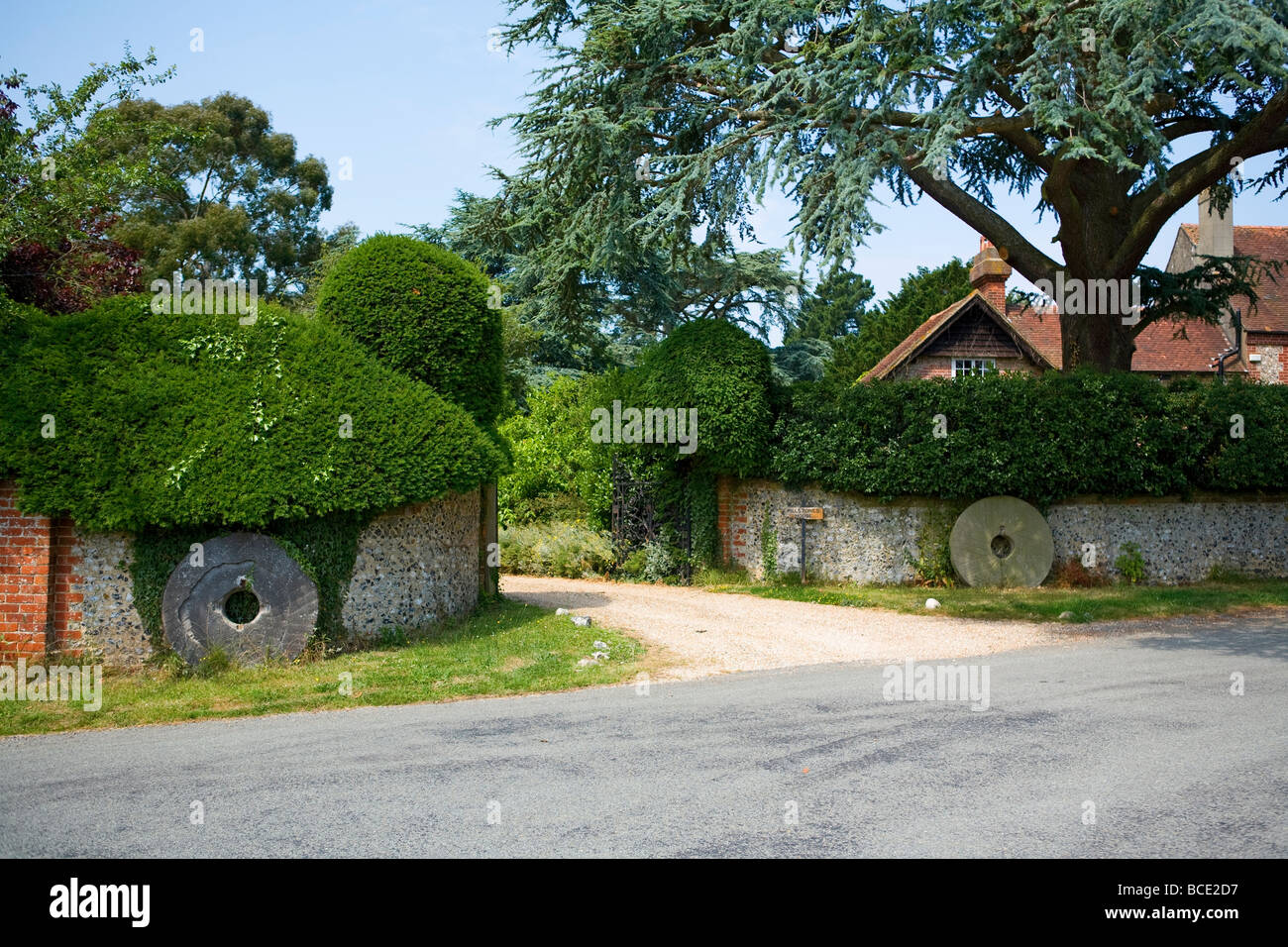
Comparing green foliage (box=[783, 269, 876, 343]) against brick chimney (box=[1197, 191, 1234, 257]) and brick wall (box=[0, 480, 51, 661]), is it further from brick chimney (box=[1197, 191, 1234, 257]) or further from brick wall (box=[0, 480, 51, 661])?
brick wall (box=[0, 480, 51, 661])

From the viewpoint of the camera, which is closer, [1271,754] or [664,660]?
[1271,754]

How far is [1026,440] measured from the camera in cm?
1563

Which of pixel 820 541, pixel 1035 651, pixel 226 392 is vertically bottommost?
pixel 1035 651

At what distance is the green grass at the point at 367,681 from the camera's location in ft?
26.5

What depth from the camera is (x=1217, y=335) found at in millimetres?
34250

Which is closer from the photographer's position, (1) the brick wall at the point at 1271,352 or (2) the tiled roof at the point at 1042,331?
(1) the brick wall at the point at 1271,352

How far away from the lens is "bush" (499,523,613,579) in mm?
19000

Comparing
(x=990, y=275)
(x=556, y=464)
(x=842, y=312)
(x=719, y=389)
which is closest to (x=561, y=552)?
(x=556, y=464)

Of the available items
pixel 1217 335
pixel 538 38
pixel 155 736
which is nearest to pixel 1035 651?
pixel 155 736

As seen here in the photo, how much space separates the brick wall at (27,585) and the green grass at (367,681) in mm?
393

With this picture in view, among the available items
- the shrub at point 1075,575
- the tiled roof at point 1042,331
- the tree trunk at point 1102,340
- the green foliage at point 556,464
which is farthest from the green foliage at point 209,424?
the tiled roof at point 1042,331

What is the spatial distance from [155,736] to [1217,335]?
123 ft

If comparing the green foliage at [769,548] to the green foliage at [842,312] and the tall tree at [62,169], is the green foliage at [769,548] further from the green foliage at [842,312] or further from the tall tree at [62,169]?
the green foliage at [842,312]
